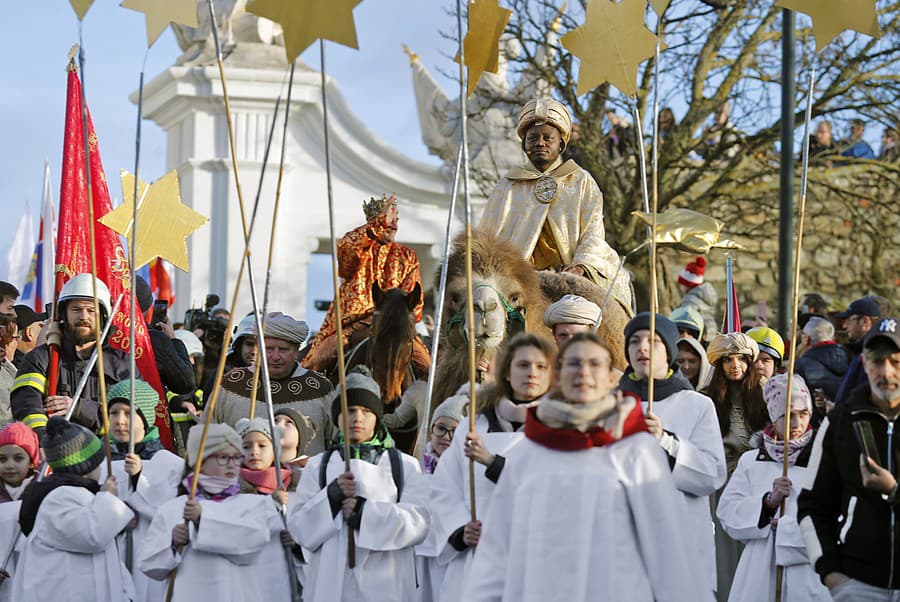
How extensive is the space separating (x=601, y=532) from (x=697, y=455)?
45.8 inches

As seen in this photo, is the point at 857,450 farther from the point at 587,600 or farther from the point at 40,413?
the point at 40,413

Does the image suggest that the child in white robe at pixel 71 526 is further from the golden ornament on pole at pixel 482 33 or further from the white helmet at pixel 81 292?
the golden ornament on pole at pixel 482 33

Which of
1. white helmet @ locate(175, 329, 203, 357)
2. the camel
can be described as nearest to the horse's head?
the camel

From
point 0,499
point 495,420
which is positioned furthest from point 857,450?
point 0,499

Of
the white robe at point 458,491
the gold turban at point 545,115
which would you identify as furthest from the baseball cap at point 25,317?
the white robe at point 458,491

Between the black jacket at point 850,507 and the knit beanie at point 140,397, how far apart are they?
3.39 metres

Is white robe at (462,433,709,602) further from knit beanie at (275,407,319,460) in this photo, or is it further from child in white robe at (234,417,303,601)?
knit beanie at (275,407,319,460)

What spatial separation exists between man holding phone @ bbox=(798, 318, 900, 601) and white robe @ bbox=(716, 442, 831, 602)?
1.68 m

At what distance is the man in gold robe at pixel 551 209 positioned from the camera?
916 centimetres

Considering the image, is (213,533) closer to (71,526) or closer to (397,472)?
(71,526)

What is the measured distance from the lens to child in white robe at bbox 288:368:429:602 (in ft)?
23.0

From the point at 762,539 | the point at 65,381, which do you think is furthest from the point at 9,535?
the point at 762,539

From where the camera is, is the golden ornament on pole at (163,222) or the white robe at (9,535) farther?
the golden ornament on pole at (163,222)

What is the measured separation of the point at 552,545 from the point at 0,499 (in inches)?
134
